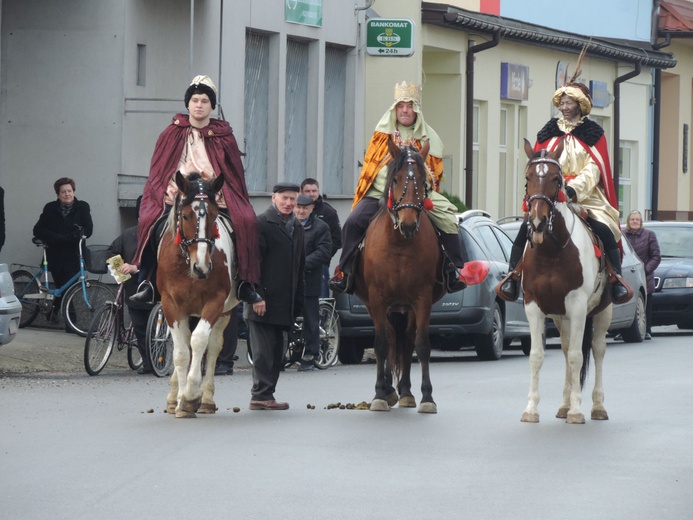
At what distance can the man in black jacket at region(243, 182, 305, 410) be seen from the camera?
46.6 feet

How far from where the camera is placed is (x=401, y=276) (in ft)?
45.6

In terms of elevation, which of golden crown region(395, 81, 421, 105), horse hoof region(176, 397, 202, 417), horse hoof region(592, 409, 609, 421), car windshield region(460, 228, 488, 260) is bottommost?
horse hoof region(592, 409, 609, 421)

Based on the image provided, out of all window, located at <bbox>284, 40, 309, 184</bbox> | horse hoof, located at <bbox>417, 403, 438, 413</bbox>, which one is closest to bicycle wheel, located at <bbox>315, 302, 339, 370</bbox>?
horse hoof, located at <bbox>417, 403, 438, 413</bbox>

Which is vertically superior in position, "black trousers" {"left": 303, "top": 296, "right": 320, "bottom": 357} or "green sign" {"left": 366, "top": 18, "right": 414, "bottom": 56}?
"green sign" {"left": 366, "top": 18, "right": 414, "bottom": 56}

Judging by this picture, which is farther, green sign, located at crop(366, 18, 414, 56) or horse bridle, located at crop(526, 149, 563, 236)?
green sign, located at crop(366, 18, 414, 56)

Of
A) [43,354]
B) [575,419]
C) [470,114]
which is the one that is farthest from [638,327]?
[575,419]

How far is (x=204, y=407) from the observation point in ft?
44.4

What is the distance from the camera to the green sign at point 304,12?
27406mm

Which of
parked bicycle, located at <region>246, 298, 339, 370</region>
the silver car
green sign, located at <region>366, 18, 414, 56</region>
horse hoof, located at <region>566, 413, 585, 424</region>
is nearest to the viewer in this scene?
horse hoof, located at <region>566, 413, 585, 424</region>

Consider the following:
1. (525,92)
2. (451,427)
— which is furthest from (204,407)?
(525,92)

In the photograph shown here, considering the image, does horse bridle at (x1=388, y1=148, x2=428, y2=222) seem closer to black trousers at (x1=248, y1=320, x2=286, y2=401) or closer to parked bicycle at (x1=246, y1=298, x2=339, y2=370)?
black trousers at (x1=248, y1=320, x2=286, y2=401)

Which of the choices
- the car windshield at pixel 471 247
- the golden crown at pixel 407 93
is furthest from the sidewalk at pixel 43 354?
the golden crown at pixel 407 93

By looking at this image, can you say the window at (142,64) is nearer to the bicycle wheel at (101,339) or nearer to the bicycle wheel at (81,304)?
the bicycle wheel at (81,304)

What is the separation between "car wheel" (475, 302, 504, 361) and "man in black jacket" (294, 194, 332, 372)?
2699 mm
